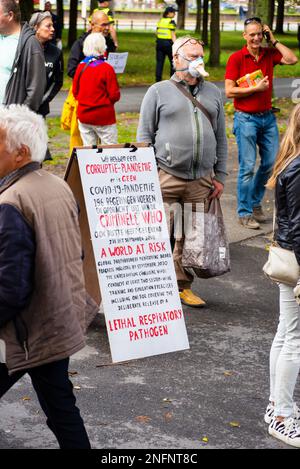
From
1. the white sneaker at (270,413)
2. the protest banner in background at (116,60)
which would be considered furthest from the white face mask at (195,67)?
the protest banner in background at (116,60)

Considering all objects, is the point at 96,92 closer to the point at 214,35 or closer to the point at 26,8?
the point at 26,8

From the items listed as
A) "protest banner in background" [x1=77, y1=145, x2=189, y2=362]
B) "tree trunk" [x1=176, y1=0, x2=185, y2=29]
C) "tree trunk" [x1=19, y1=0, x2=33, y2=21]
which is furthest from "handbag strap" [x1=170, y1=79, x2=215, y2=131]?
"tree trunk" [x1=176, y1=0, x2=185, y2=29]

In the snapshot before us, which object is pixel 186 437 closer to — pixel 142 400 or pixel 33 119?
pixel 142 400

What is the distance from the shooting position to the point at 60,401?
407cm

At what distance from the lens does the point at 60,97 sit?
65.6 ft

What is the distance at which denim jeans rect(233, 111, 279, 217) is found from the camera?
31.0 ft

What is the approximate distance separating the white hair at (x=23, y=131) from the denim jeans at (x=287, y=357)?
5.34 ft

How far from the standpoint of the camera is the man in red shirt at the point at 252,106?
9.35 metres

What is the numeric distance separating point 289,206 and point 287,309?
617mm

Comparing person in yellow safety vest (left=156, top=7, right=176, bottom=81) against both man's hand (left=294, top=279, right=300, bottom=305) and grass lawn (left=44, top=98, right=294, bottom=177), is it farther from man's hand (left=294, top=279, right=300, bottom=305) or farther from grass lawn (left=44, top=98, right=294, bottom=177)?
man's hand (left=294, top=279, right=300, bottom=305)

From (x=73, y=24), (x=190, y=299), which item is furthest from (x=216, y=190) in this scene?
(x=73, y=24)

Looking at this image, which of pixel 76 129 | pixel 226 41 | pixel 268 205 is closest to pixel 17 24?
pixel 76 129

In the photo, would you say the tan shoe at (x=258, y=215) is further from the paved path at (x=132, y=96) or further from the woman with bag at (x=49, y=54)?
the paved path at (x=132, y=96)

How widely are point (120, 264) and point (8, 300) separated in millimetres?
2183
